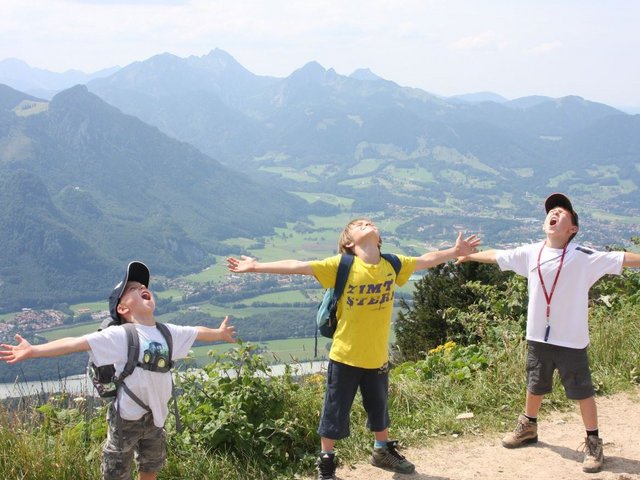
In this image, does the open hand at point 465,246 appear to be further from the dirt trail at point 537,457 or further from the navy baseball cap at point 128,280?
the navy baseball cap at point 128,280

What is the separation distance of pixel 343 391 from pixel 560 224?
5.95 ft

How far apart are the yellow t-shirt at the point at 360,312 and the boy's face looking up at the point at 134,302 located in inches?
40.3

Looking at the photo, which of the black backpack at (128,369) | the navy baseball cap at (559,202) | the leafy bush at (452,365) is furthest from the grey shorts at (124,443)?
the leafy bush at (452,365)

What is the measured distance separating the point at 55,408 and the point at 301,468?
1.89 metres

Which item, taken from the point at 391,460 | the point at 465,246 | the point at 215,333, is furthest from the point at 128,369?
the point at 465,246

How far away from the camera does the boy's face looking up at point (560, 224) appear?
14.5 feet

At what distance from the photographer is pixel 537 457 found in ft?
15.1

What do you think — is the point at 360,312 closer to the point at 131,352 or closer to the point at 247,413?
the point at 247,413

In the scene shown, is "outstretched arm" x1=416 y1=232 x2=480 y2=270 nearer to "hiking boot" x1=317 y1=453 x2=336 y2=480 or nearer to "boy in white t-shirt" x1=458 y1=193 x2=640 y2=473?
"boy in white t-shirt" x1=458 y1=193 x2=640 y2=473

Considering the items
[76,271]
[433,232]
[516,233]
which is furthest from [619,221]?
[76,271]

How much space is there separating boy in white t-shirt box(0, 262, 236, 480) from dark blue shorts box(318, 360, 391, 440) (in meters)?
0.90

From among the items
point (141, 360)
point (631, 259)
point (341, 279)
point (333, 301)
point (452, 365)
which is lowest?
point (452, 365)

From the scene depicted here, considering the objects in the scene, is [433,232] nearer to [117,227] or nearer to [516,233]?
[516,233]

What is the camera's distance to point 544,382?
4.61 metres
